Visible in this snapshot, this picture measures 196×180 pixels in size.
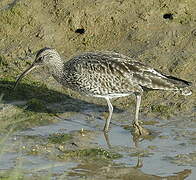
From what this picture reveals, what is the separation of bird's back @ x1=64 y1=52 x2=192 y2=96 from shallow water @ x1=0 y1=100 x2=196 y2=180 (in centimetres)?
66

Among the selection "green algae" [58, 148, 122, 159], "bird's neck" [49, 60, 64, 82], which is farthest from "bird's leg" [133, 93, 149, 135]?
"bird's neck" [49, 60, 64, 82]

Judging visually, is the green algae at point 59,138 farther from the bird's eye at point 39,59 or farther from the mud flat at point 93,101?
the bird's eye at point 39,59

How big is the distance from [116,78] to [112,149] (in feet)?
4.69

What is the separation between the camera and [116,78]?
12281 mm

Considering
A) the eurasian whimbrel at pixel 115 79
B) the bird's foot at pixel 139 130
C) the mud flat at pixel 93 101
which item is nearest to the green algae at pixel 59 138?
the mud flat at pixel 93 101

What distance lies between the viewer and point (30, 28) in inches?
601

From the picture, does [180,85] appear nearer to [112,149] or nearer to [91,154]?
[112,149]

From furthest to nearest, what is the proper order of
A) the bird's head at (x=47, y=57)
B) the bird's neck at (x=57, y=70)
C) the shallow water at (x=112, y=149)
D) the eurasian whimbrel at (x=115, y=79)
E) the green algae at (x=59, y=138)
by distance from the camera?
the bird's head at (x=47, y=57), the bird's neck at (x=57, y=70), the eurasian whimbrel at (x=115, y=79), the green algae at (x=59, y=138), the shallow water at (x=112, y=149)

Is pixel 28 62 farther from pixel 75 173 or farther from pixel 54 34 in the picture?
pixel 75 173

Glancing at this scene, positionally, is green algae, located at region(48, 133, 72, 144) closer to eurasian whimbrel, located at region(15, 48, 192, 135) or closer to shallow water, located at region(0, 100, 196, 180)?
shallow water, located at region(0, 100, 196, 180)

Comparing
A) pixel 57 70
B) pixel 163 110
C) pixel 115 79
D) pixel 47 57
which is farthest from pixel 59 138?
pixel 163 110

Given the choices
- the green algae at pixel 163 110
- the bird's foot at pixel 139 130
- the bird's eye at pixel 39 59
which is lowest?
the bird's foot at pixel 139 130

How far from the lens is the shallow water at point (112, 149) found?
34.0 feet

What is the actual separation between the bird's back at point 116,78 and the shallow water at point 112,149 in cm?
66
